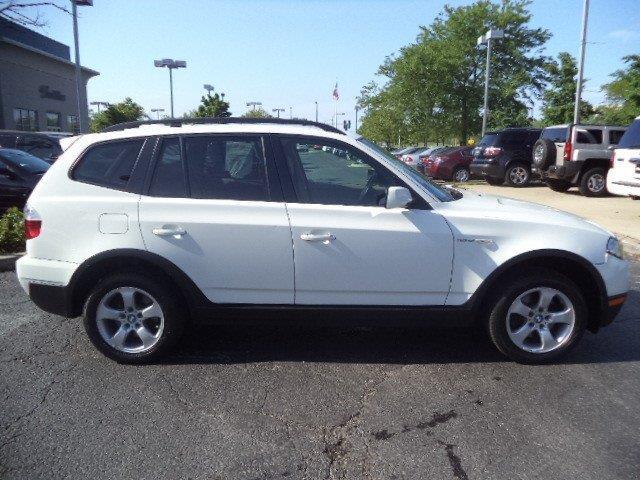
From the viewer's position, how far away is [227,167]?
3770 millimetres

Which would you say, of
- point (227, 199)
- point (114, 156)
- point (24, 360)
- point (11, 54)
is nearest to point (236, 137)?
point (227, 199)

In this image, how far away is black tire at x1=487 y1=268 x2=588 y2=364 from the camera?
12.1 ft

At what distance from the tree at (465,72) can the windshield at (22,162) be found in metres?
25.7

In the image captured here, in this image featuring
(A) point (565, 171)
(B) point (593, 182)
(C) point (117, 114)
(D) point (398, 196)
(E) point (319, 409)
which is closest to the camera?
(E) point (319, 409)

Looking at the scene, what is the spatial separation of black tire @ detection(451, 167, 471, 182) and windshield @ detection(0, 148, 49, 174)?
46.9 feet

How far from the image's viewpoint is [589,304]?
3.86 m

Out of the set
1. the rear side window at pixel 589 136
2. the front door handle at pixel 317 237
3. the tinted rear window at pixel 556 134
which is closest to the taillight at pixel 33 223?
the front door handle at pixel 317 237

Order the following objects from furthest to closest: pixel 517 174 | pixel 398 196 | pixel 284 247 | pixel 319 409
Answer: pixel 517 174, pixel 284 247, pixel 398 196, pixel 319 409

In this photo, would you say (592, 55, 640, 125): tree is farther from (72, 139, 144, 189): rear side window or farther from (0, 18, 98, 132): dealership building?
(0, 18, 98, 132): dealership building

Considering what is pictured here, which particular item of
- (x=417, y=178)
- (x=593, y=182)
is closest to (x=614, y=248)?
(x=417, y=178)

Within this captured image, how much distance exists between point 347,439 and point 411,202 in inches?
63.3

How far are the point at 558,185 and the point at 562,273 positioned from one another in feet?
40.0

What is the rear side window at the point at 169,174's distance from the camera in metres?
3.72

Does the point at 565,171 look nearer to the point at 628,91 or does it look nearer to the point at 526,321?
the point at 526,321
